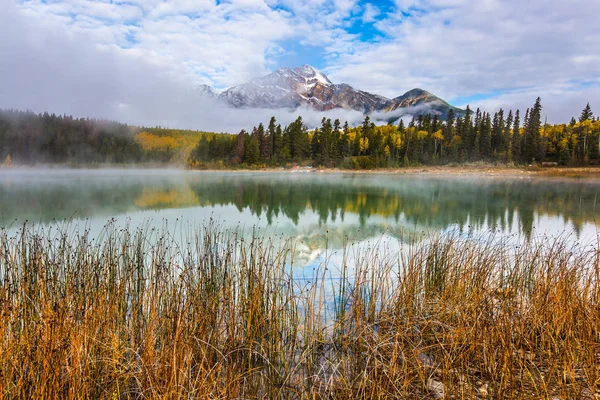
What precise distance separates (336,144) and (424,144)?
715 inches

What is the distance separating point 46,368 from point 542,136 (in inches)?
3146

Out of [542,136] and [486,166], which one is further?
[542,136]

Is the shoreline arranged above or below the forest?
below

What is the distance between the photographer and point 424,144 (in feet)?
247

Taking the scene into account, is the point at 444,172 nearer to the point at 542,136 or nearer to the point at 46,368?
the point at 542,136

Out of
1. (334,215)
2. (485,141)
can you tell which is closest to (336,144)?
(485,141)

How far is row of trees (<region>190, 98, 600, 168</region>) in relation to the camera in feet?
201

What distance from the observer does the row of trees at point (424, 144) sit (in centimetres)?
6138

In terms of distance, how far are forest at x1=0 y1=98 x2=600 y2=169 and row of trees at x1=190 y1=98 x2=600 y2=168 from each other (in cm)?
15

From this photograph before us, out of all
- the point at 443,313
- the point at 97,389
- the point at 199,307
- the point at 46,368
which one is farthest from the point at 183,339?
the point at 443,313

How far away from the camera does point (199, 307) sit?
3.50 m

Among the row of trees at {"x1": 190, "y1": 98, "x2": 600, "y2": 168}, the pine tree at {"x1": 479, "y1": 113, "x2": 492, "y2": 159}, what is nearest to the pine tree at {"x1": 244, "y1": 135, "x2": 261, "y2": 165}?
the row of trees at {"x1": 190, "y1": 98, "x2": 600, "y2": 168}

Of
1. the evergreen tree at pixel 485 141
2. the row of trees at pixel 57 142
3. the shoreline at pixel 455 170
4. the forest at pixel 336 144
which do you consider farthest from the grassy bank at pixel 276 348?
the row of trees at pixel 57 142

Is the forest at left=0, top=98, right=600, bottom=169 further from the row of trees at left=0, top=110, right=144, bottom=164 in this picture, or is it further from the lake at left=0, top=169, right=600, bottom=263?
the lake at left=0, top=169, right=600, bottom=263
